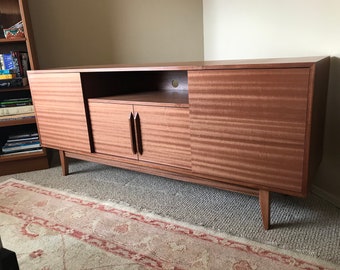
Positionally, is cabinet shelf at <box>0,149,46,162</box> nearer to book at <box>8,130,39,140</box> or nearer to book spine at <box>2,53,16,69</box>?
book at <box>8,130,39,140</box>

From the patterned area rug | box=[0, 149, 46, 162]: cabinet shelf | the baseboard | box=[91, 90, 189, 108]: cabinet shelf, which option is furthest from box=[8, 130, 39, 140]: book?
the baseboard

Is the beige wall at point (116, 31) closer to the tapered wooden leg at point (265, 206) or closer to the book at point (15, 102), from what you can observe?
the book at point (15, 102)

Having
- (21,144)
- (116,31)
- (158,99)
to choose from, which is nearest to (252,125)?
(158,99)

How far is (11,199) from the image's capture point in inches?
63.6

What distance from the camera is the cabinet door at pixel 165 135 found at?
52.0 inches

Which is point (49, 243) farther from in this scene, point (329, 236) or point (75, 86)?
point (329, 236)

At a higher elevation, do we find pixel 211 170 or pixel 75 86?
pixel 75 86

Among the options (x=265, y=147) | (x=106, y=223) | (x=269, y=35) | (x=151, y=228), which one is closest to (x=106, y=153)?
(x=106, y=223)

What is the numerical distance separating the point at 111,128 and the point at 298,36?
977 mm

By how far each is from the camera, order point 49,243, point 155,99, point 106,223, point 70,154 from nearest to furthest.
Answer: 1. point 49,243
2. point 106,223
3. point 155,99
4. point 70,154

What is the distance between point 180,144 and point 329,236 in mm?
668

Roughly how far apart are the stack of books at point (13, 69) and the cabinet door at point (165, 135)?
95cm

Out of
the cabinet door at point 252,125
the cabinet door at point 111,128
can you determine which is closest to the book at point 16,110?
the cabinet door at point 111,128

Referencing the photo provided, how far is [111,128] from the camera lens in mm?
1566
